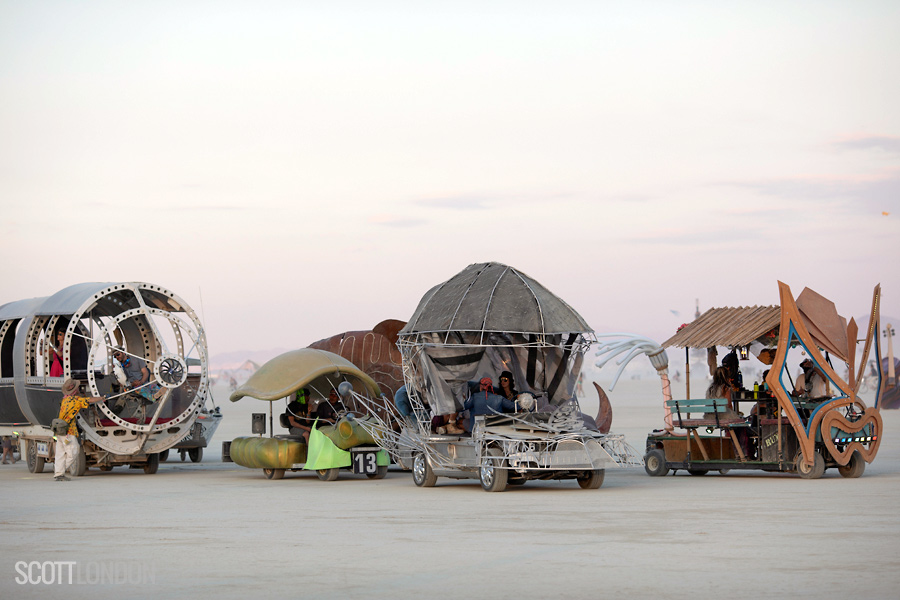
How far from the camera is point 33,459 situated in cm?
2473

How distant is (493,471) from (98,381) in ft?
37.2

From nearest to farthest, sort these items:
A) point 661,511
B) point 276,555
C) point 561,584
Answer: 1. point 561,584
2. point 276,555
3. point 661,511

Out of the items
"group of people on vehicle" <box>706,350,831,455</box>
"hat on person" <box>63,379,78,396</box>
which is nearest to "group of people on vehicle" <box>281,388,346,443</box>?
"hat on person" <box>63,379,78,396</box>

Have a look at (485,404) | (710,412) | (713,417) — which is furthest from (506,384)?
(713,417)

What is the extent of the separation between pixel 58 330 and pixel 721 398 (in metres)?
14.2

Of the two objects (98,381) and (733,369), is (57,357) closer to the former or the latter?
(98,381)

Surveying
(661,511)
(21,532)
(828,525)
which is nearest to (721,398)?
(661,511)

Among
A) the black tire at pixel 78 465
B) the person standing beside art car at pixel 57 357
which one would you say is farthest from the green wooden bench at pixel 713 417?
the person standing beside art car at pixel 57 357

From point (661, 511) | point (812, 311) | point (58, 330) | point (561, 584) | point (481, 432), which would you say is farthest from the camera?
point (58, 330)

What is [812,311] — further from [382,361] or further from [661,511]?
[382,361]

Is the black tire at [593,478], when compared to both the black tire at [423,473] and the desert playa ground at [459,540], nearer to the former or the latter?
the desert playa ground at [459,540]

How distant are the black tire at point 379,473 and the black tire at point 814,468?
7864 mm

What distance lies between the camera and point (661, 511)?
15.2 metres

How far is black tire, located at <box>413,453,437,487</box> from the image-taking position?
66.6 ft
